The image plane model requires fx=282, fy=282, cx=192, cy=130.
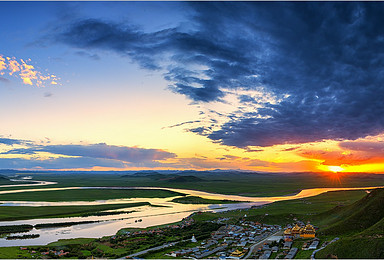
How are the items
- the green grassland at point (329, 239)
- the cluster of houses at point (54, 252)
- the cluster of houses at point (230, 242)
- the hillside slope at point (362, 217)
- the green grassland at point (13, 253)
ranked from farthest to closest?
the hillside slope at point (362, 217) → the cluster of houses at point (54, 252) → the cluster of houses at point (230, 242) → the green grassland at point (13, 253) → the green grassland at point (329, 239)

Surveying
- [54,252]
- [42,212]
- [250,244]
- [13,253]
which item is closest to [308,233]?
[250,244]

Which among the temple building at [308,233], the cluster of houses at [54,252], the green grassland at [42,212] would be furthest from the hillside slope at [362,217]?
the green grassland at [42,212]

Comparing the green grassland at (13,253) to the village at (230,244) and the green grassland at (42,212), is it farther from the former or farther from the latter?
the green grassland at (42,212)

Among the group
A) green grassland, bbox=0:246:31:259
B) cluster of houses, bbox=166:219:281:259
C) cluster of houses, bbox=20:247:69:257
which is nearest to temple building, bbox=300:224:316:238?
cluster of houses, bbox=166:219:281:259

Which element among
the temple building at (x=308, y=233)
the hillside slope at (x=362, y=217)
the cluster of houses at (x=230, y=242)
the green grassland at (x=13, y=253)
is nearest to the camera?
the green grassland at (x=13, y=253)

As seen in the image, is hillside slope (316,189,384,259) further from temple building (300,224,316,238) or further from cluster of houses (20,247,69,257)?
cluster of houses (20,247,69,257)

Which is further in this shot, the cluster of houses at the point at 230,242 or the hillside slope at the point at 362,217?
the hillside slope at the point at 362,217

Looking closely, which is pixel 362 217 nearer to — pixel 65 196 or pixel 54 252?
pixel 54 252

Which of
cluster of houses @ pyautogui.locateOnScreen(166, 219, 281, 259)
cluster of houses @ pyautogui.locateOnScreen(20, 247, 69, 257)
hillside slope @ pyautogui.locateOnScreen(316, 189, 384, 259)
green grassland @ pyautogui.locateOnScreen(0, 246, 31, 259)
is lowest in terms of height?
cluster of houses @ pyautogui.locateOnScreen(166, 219, 281, 259)

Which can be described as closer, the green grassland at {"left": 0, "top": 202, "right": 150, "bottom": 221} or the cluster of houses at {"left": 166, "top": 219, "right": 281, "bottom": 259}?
the cluster of houses at {"left": 166, "top": 219, "right": 281, "bottom": 259}
